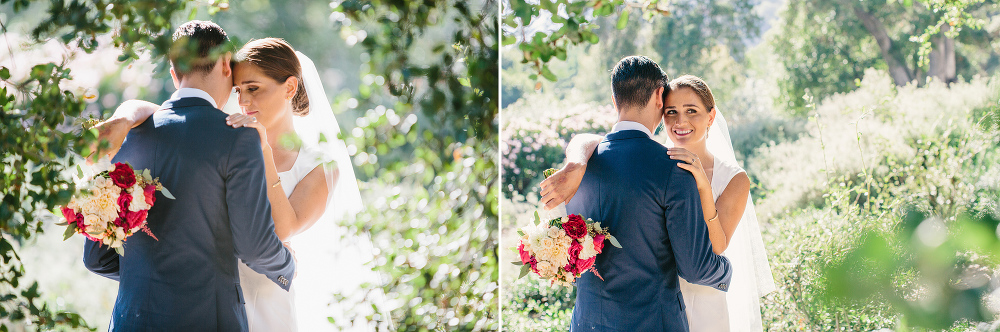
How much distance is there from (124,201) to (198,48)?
1.85 feet

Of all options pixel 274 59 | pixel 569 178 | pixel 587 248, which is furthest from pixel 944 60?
pixel 274 59

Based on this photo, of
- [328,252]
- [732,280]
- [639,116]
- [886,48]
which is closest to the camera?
[639,116]

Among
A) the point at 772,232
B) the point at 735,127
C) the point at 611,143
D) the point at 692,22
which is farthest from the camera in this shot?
the point at 692,22

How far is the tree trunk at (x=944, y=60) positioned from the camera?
5.64m

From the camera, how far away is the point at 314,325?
2576 mm

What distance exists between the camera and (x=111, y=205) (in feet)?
6.25

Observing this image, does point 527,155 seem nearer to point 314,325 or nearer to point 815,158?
point 815,158

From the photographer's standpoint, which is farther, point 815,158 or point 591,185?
point 815,158

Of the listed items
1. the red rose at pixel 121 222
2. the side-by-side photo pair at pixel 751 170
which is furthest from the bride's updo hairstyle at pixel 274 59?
the side-by-side photo pair at pixel 751 170

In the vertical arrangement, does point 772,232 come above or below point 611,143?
below

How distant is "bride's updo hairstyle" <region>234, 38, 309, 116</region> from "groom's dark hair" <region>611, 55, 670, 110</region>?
4.04 ft

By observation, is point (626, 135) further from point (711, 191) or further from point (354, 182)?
point (354, 182)

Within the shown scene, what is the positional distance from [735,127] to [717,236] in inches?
205

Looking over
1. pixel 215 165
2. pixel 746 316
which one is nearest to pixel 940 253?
pixel 215 165
